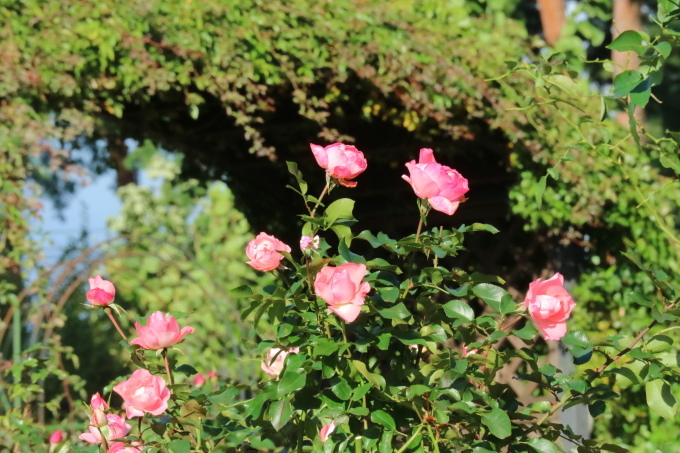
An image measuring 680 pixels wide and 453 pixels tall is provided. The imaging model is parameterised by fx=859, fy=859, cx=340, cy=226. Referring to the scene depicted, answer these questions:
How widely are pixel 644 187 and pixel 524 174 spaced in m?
0.65

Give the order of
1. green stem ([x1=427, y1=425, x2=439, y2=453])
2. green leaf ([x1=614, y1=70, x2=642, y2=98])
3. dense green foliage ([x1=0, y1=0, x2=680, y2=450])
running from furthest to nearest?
1. dense green foliage ([x1=0, y1=0, x2=680, y2=450])
2. green leaf ([x1=614, y1=70, x2=642, y2=98])
3. green stem ([x1=427, y1=425, x2=439, y2=453])

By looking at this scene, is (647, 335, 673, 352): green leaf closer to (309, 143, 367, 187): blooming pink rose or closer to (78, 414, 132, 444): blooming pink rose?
(309, 143, 367, 187): blooming pink rose

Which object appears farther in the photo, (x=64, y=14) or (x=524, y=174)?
(x=524, y=174)

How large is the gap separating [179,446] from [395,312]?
19.0 inches

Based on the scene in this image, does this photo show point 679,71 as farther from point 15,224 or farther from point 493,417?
point 493,417

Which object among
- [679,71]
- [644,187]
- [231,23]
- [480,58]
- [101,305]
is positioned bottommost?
[679,71]

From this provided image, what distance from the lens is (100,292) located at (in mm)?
1700

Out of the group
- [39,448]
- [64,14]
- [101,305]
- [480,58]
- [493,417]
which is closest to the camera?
[493,417]

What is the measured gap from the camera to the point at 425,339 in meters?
1.58

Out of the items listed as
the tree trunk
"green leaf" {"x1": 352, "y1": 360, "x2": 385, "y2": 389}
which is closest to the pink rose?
"green leaf" {"x1": 352, "y1": 360, "x2": 385, "y2": 389}

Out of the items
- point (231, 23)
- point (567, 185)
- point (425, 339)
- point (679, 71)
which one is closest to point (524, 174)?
point (567, 185)

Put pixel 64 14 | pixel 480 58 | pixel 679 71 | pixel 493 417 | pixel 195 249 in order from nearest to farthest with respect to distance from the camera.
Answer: pixel 493 417 < pixel 64 14 < pixel 480 58 < pixel 195 249 < pixel 679 71

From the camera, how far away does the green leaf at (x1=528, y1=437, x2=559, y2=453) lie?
1.53m

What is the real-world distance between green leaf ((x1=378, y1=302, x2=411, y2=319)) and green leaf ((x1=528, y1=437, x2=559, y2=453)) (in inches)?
12.8
